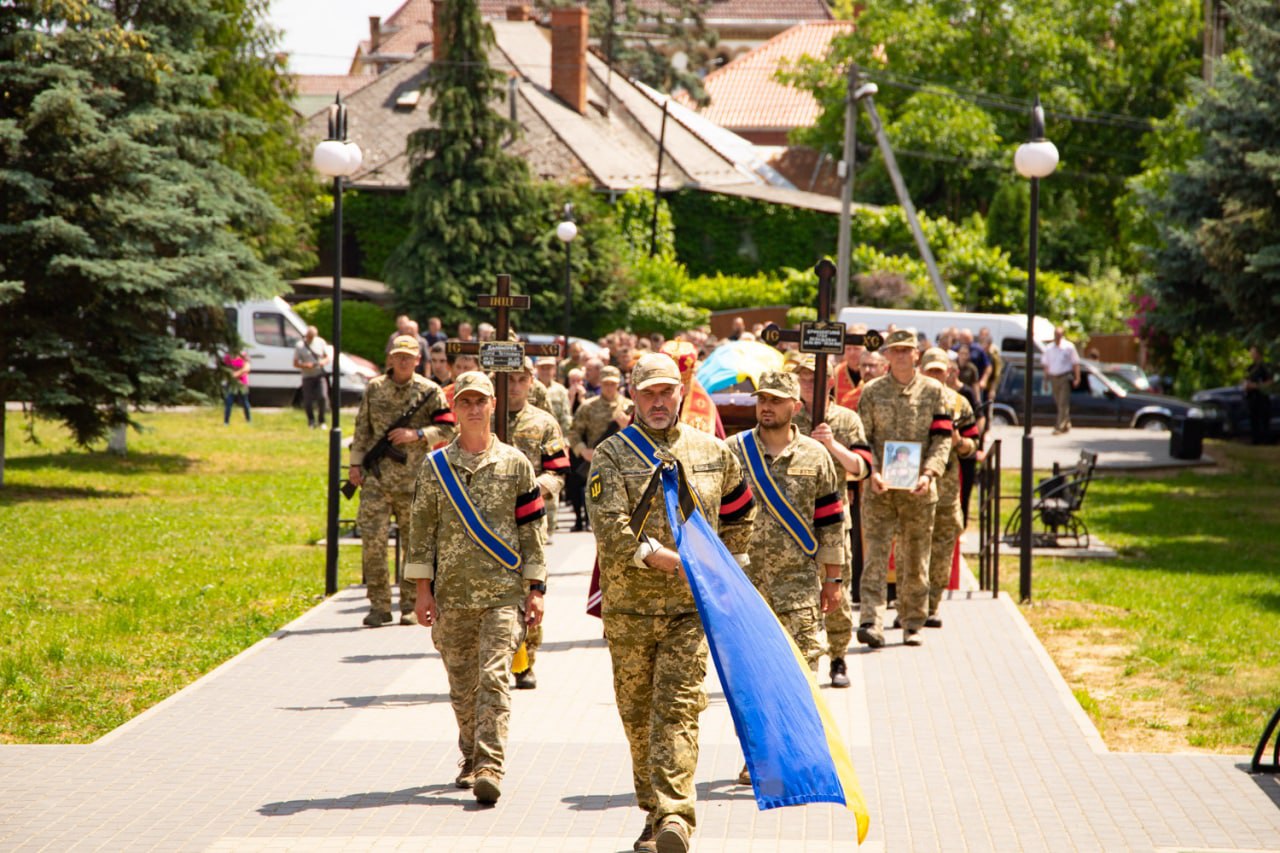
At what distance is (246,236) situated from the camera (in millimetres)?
28000

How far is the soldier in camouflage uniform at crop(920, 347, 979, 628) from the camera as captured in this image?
1229 cm

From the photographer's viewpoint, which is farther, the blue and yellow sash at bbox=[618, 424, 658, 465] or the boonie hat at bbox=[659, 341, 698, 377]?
the boonie hat at bbox=[659, 341, 698, 377]

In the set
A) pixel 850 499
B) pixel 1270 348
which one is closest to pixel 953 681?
pixel 850 499

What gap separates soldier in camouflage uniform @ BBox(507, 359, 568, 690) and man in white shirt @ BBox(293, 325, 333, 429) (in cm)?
1924

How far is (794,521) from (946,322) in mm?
29119

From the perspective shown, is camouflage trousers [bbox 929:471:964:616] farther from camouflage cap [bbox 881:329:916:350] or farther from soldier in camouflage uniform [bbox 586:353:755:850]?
soldier in camouflage uniform [bbox 586:353:755:850]

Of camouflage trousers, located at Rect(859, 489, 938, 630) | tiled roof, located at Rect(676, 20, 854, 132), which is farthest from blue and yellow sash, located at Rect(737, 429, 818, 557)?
tiled roof, located at Rect(676, 20, 854, 132)

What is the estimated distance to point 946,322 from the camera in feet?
121

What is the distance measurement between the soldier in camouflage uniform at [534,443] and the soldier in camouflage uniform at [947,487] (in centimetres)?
274

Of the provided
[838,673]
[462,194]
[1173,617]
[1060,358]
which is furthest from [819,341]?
[462,194]

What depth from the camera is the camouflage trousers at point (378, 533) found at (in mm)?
12430

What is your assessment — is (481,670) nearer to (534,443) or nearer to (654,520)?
(654,520)

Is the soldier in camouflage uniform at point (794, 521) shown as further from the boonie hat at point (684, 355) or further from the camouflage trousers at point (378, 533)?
the camouflage trousers at point (378, 533)

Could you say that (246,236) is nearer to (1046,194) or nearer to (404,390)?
(404,390)
